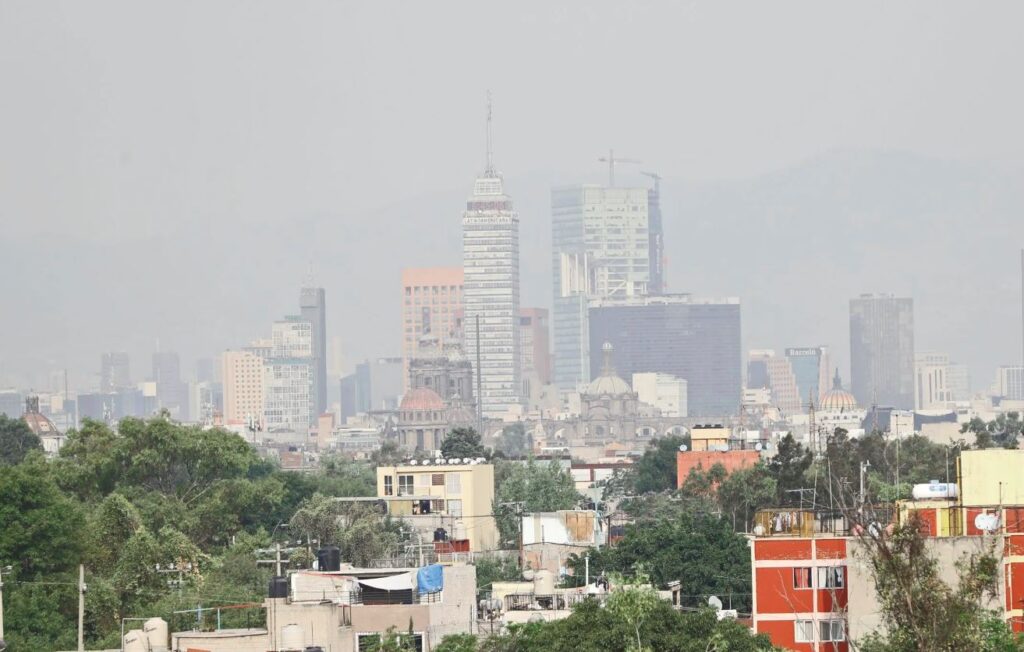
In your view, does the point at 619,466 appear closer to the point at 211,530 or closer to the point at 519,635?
the point at 211,530

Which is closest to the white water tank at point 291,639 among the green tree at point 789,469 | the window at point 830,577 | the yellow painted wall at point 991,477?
the window at point 830,577

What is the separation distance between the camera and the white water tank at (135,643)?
33.2 metres

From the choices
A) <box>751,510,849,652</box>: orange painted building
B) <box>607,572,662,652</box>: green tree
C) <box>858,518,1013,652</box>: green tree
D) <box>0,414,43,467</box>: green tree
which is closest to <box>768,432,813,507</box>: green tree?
<box>751,510,849,652</box>: orange painted building

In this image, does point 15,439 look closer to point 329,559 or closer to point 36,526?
point 36,526

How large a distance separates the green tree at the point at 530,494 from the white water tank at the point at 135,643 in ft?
147

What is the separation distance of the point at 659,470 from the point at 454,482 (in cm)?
3477

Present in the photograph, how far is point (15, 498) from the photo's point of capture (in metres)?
53.4

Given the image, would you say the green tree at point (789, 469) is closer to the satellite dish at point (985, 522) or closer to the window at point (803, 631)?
the window at point (803, 631)

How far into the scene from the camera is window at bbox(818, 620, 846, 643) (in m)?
34.8

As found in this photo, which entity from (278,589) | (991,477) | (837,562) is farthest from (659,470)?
(278,589)

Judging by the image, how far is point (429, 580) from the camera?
37.4 meters

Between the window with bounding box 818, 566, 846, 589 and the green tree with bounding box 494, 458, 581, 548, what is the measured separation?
142ft

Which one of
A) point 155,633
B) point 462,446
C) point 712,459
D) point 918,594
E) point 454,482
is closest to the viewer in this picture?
point 918,594

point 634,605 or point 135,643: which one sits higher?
point 634,605
